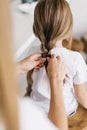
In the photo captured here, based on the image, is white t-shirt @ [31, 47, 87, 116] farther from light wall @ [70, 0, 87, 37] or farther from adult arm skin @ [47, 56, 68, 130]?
light wall @ [70, 0, 87, 37]

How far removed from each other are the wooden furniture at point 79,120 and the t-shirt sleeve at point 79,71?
15 cm

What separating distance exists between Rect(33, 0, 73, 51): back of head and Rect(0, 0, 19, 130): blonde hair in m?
0.53

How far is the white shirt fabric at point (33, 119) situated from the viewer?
27.1 inches

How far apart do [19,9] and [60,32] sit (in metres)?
0.31

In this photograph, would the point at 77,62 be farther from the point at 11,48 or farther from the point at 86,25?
the point at 86,25

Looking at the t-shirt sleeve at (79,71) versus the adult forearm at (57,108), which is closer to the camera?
the adult forearm at (57,108)

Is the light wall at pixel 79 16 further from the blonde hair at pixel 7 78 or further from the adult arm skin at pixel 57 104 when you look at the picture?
the blonde hair at pixel 7 78

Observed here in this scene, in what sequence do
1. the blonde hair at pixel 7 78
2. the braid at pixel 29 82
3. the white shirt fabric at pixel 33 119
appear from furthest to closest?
the braid at pixel 29 82, the white shirt fabric at pixel 33 119, the blonde hair at pixel 7 78

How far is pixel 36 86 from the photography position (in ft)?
3.12

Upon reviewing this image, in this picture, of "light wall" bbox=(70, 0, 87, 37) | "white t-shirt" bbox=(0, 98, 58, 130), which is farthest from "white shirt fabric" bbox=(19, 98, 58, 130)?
"light wall" bbox=(70, 0, 87, 37)

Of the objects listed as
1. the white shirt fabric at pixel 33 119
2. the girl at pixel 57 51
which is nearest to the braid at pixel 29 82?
the girl at pixel 57 51

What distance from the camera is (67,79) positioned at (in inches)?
35.1

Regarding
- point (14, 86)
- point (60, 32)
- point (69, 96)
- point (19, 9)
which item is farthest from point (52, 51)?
point (14, 86)

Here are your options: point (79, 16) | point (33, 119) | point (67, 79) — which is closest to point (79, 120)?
point (67, 79)
